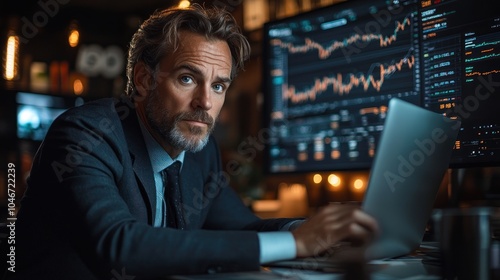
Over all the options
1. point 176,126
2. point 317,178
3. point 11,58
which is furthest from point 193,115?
point 11,58

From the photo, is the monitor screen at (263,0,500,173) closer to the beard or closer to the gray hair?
the gray hair

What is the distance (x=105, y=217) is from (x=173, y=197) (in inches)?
20.1

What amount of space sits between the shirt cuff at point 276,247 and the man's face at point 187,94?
56 centimetres

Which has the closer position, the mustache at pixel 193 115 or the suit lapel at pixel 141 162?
the suit lapel at pixel 141 162

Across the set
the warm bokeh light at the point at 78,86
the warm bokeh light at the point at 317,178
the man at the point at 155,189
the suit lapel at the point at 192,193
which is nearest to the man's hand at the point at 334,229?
the man at the point at 155,189

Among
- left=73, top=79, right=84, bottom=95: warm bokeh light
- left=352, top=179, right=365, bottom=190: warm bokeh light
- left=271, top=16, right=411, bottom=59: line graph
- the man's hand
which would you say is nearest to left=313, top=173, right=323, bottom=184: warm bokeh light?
left=352, top=179, right=365, bottom=190: warm bokeh light

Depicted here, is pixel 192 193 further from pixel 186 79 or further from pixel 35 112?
pixel 35 112

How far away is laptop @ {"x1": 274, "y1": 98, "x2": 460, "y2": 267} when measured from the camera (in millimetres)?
1088

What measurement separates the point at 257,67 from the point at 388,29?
313cm

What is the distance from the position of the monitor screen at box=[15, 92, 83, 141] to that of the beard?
2982mm

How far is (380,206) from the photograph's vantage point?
1.11 metres

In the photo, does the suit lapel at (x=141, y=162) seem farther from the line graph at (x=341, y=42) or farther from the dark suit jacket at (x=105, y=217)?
the line graph at (x=341, y=42)

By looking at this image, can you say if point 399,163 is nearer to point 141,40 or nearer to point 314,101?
point 314,101

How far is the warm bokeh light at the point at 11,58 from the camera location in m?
4.56
